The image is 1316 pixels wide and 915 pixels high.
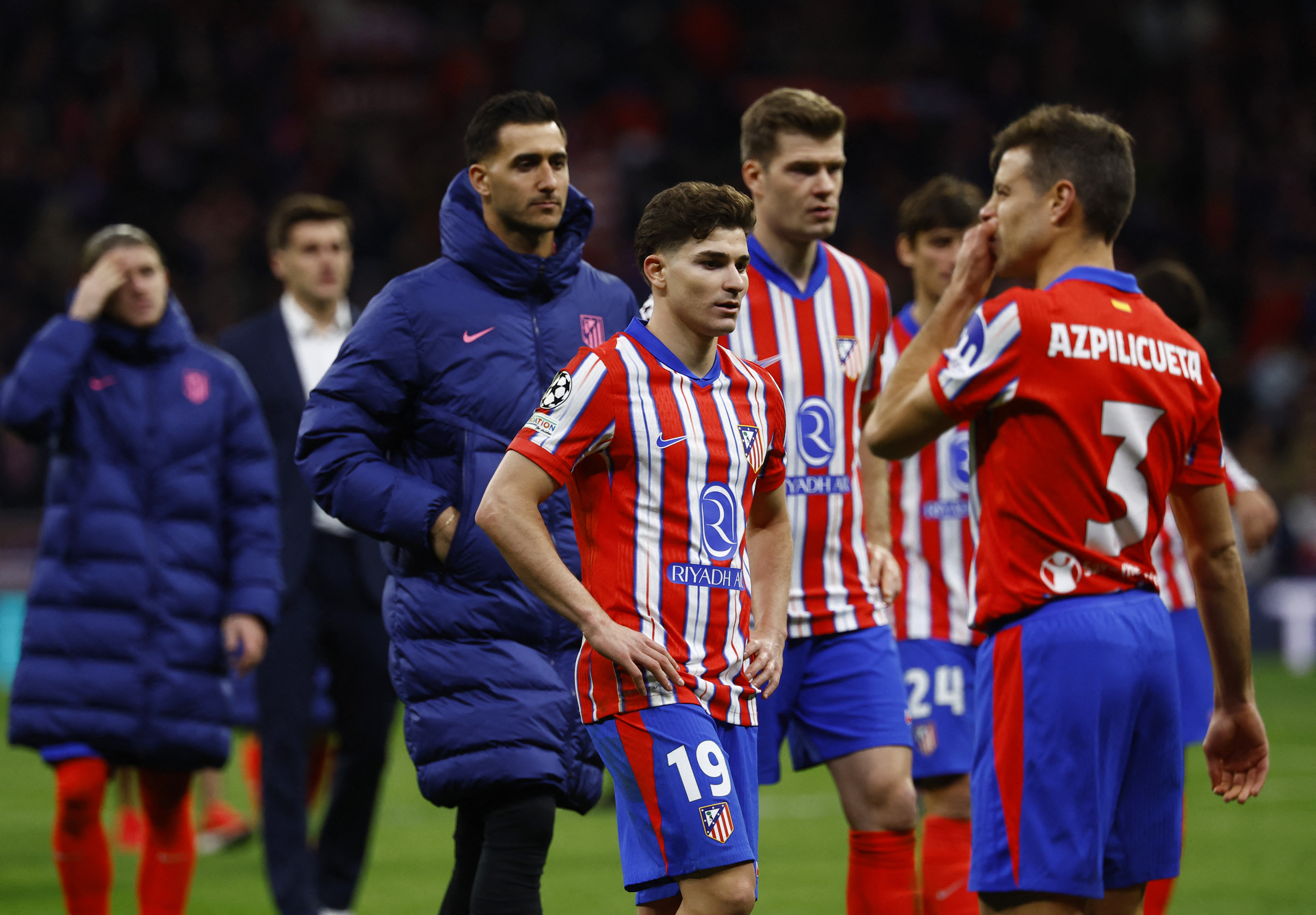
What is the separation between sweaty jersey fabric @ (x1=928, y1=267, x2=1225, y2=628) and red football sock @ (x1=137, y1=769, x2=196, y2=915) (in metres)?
3.04

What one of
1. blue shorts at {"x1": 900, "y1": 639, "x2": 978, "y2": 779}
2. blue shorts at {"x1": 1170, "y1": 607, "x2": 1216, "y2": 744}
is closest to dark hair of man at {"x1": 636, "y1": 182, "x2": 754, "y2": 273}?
blue shorts at {"x1": 900, "y1": 639, "x2": 978, "y2": 779}

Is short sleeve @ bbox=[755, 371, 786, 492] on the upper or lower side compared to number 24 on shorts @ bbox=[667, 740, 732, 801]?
upper

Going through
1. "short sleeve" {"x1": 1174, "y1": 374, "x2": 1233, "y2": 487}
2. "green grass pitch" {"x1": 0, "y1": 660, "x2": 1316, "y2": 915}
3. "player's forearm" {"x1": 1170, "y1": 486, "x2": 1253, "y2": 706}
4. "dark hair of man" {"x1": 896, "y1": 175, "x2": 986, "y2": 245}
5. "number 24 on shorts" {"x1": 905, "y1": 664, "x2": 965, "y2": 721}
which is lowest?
"green grass pitch" {"x1": 0, "y1": 660, "x2": 1316, "y2": 915}

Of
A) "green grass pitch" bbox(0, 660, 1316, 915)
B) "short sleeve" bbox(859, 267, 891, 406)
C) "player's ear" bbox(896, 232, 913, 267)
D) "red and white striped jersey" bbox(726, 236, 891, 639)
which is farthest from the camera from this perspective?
"green grass pitch" bbox(0, 660, 1316, 915)

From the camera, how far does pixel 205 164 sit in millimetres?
17922

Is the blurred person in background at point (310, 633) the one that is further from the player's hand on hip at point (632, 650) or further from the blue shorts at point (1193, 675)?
the blue shorts at point (1193, 675)

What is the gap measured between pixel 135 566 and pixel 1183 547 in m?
3.42

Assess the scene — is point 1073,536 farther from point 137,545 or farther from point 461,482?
point 137,545

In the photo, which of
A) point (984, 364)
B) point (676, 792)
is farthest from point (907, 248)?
point (676, 792)

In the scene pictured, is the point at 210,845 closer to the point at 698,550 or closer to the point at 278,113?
the point at 698,550

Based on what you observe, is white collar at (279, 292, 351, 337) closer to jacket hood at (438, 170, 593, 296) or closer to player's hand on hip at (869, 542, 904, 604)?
jacket hood at (438, 170, 593, 296)

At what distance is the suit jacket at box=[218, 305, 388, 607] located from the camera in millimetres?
6086

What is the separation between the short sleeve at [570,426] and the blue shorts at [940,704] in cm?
211

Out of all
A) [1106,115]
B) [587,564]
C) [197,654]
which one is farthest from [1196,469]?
[197,654]
